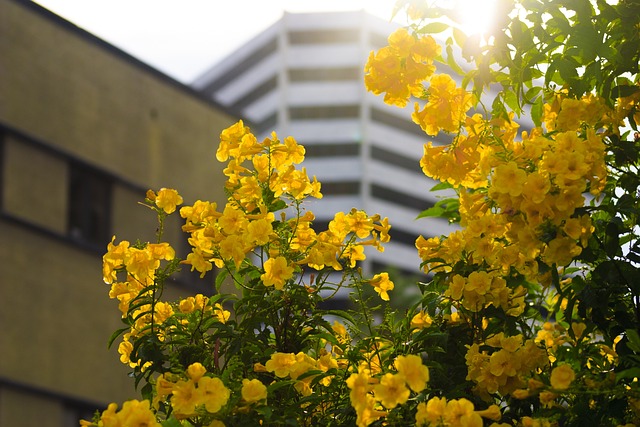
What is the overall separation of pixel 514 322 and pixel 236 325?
89 centimetres

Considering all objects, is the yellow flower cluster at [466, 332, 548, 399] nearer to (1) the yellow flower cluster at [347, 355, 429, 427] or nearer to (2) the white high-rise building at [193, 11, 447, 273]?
(1) the yellow flower cluster at [347, 355, 429, 427]

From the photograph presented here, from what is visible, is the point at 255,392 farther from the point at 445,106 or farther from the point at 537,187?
the point at 445,106

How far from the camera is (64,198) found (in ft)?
47.7

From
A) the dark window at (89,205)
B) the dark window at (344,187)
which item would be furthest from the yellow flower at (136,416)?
the dark window at (344,187)

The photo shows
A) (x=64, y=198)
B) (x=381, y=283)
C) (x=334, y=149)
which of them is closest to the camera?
(x=381, y=283)

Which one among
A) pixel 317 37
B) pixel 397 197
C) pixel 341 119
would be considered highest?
pixel 317 37

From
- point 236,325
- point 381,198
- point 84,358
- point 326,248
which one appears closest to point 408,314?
point 326,248

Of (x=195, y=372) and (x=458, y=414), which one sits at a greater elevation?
(x=195, y=372)

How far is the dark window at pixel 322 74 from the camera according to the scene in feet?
197

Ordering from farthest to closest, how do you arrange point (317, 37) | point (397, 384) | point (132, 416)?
point (317, 37), point (132, 416), point (397, 384)

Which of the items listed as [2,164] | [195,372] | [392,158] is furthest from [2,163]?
[392,158]

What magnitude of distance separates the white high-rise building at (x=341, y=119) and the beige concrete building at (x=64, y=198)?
135ft

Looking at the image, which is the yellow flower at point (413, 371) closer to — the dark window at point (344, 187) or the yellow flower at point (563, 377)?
the yellow flower at point (563, 377)

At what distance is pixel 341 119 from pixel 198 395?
187ft
